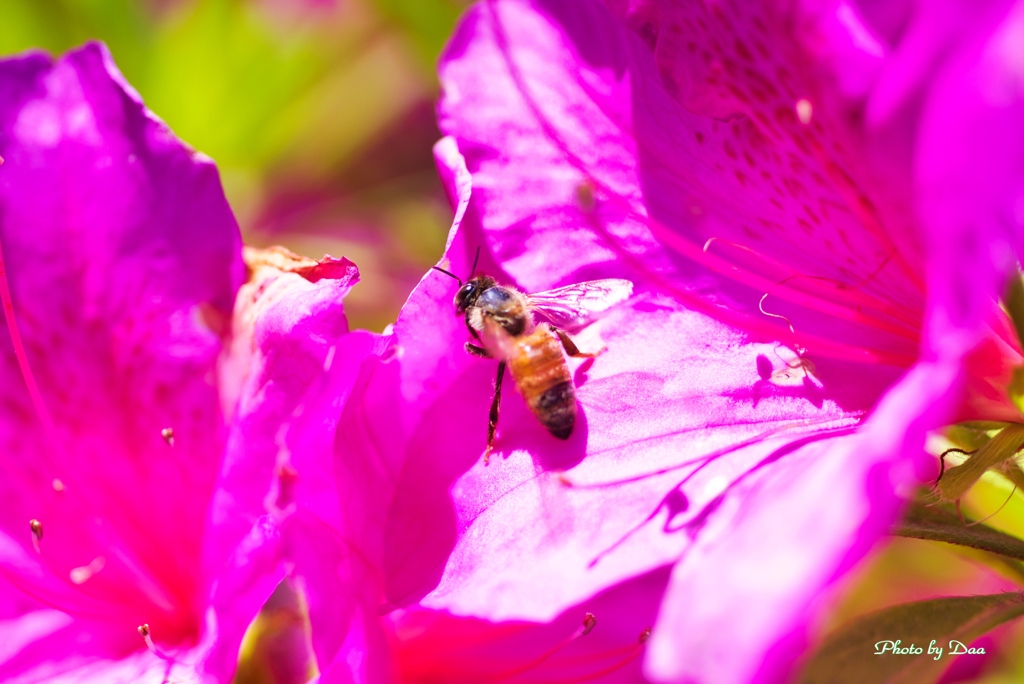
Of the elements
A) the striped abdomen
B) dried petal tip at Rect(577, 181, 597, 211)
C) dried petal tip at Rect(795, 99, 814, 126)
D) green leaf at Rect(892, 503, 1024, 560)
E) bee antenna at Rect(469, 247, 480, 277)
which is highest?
dried petal tip at Rect(795, 99, 814, 126)

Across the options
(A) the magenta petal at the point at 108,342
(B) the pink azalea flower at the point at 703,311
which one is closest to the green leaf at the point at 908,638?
(B) the pink azalea flower at the point at 703,311

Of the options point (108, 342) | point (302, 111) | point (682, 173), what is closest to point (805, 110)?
point (682, 173)

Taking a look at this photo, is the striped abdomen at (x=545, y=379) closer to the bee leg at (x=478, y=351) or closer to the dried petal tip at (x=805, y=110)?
the bee leg at (x=478, y=351)

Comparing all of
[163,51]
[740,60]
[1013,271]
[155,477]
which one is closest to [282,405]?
[155,477]

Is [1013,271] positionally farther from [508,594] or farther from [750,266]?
[508,594]

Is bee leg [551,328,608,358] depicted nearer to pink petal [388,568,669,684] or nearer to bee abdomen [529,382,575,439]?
bee abdomen [529,382,575,439]

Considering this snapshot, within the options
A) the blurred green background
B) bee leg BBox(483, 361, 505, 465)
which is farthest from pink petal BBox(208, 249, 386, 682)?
the blurred green background

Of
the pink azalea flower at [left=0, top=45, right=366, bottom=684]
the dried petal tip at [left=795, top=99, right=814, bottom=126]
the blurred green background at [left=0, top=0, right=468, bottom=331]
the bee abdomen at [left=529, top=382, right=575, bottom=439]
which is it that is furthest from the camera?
the blurred green background at [left=0, top=0, right=468, bottom=331]
